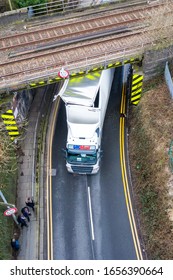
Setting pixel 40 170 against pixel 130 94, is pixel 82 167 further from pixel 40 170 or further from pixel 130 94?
pixel 130 94

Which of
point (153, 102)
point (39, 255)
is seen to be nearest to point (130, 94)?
point (153, 102)

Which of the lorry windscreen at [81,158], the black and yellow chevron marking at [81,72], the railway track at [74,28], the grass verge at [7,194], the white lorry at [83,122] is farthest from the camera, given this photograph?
the railway track at [74,28]

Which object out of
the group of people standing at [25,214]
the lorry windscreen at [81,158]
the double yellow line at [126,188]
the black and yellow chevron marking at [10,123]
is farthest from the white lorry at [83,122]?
the black and yellow chevron marking at [10,123]

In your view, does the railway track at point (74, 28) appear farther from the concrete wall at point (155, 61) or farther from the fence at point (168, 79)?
the fence at point (168, 79)

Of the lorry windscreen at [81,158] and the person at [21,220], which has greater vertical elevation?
the lorry windscreen at [81,158]

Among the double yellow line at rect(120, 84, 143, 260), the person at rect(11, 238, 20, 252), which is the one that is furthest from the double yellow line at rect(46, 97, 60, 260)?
the double yellow line at rect(120, 84, 143, 260)
